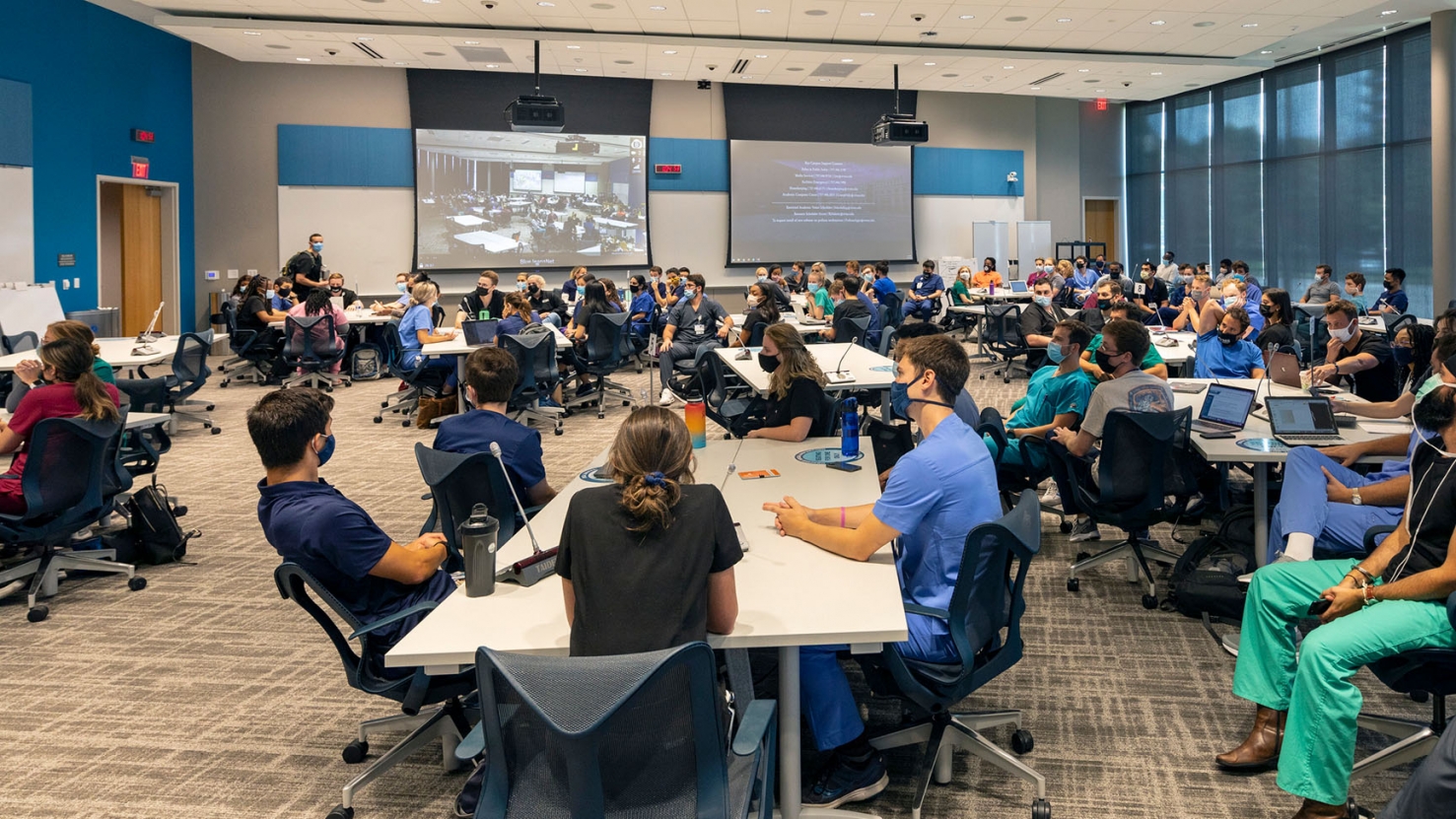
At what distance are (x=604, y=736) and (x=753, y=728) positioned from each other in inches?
13.3

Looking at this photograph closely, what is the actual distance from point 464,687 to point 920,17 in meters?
11.0

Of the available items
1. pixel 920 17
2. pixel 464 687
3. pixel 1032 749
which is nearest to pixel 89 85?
pixel 920 17

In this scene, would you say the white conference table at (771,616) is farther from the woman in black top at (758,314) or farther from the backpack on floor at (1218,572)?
the woman in black top at (758,314)

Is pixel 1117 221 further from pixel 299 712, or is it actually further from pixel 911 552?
pixel 299 712

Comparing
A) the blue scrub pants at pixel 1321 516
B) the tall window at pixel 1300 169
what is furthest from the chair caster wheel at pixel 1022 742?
the tall window at pixel 1300 169

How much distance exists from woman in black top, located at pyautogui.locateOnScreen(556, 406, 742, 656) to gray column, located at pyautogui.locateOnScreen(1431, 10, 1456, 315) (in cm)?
1349

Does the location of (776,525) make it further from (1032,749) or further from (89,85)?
(89,85)

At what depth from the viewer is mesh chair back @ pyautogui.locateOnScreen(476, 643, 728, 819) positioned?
5.89 feet

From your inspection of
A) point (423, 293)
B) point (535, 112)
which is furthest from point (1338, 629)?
point (535, 112)

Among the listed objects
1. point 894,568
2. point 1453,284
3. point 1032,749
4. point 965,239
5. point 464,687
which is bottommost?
point 1032,749

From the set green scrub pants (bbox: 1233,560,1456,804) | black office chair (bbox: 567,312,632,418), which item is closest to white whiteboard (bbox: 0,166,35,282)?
black office chair (bbox: 567,312,632,418)

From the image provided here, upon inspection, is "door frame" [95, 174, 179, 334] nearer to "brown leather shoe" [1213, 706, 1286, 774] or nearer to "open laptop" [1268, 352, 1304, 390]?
"open laptop" [1268, 352, 1304, 390]

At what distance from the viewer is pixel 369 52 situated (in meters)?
14.1

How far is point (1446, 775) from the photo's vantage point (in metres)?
2.11
